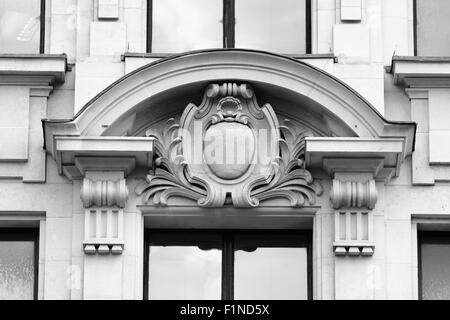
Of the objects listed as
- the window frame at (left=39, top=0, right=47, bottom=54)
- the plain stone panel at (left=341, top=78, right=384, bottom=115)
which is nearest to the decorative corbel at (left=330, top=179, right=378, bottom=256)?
the plain stone panel at (left=341, top=78, right=384, bottom=115)

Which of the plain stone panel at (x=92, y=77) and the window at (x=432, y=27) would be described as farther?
the window at (x=432, y=27)

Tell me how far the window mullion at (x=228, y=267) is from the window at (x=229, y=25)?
241cm

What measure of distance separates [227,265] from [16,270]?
245cm

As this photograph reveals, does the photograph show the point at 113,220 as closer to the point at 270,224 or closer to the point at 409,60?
the point at 270,224

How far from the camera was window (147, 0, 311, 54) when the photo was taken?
3161cm

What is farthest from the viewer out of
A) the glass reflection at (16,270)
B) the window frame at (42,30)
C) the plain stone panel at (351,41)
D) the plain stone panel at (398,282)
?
the window frame at (42,30)

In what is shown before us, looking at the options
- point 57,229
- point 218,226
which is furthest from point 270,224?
point 57,229

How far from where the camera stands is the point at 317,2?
103 ft

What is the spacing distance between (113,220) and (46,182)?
96 centimetres

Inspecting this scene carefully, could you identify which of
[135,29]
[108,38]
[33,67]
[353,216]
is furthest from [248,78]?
[33,67]

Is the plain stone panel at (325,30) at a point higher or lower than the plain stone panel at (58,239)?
higher

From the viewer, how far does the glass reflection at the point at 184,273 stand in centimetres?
3062

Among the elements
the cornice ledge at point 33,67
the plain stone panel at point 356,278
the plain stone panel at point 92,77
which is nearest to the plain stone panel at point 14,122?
A: the cornice ledge at point 33,67

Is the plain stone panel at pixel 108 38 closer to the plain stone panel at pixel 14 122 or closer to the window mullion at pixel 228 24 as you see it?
the plain stone panel at pixel 14 122
